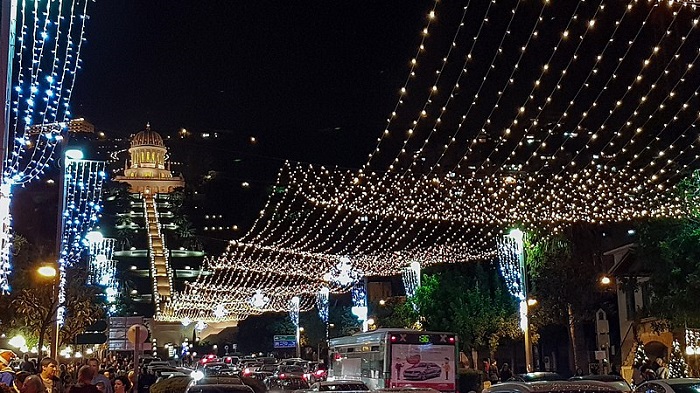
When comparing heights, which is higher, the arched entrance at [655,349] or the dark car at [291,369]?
the arched entrance at [655,349]

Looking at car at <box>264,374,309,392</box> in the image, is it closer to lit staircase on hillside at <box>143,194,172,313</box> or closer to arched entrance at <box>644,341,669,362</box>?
arched entrance at <box>644,341,669,362</box>

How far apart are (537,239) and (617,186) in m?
15.8

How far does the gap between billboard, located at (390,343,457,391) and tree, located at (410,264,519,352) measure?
19720 mm

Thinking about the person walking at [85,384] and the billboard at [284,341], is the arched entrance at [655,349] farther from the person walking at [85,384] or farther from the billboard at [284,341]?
the billboard at [284,341]

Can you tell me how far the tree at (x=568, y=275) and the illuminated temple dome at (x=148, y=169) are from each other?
319 ft

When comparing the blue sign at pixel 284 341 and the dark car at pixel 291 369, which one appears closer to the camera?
the dark car at pixel 291 369

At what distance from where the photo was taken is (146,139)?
435ft

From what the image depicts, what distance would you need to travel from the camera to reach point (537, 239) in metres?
42.4

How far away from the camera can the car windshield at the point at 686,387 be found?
1301 cm

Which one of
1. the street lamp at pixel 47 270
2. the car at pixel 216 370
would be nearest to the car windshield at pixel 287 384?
the car at pixel 216 370

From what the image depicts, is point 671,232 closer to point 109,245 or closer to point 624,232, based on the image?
point 624,232

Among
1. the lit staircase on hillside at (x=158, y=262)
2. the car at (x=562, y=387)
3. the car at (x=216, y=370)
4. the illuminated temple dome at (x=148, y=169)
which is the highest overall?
the illuminated temple dome at (x=148, y=169)

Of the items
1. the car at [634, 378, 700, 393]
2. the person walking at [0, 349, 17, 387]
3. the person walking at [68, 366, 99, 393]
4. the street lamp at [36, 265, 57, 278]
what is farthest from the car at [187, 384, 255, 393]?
the street lamp at [36, 265, 57, 278]

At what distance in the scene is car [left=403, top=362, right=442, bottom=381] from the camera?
23.9m
